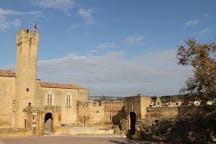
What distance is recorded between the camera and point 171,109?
3083 centimetres

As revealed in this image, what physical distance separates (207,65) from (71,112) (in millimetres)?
33775

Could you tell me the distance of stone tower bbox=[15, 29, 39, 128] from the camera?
37281mm

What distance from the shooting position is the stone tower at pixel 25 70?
1468 inches

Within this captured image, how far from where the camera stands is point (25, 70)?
38031 mm

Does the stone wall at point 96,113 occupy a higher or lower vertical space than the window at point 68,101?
lower

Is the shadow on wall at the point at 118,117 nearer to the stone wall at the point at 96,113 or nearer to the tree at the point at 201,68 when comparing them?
the stone wall at the point at 96,113

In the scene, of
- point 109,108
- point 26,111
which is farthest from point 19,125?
point 109,108

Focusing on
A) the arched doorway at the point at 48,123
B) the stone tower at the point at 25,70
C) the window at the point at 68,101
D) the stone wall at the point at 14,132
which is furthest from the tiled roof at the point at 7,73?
the window at the point at 68,101

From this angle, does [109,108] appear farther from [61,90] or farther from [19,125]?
[19,125]

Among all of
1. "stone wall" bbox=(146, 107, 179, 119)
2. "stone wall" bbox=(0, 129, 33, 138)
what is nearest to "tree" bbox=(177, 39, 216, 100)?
"stone wall" bbox=(146, 107, 179, 119)

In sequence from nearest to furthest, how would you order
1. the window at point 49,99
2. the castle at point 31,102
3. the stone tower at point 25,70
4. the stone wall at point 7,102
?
the castle at point 31,102 → the stone wall at point 7,102 → the stone tower at point 25,70 → the window at point 49,99

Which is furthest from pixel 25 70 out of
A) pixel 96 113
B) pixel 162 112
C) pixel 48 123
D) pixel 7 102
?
pixel 162 112

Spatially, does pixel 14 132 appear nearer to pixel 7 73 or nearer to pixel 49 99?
pixel 7 73

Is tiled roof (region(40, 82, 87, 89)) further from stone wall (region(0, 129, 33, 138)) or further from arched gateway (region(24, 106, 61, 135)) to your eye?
stone wall (region(0, 129, 33, 138))
